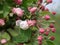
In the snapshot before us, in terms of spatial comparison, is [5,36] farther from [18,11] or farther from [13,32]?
[18,11]

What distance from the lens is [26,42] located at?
1.87 metres

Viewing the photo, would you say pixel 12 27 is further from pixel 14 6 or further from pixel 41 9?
pixel 41 9

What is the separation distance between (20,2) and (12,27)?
0.19 metres

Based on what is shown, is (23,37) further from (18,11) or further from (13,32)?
(18,11)

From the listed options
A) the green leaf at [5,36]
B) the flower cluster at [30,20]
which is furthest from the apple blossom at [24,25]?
the green leaf at [5,36]

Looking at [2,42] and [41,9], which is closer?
[2,42]

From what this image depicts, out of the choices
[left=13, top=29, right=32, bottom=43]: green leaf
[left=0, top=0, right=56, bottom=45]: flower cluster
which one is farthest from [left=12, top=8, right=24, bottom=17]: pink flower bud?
[left=13, top=29, right=32, bottom=43]: green leaf

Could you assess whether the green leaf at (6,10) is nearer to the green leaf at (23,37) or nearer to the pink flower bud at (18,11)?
the pink flower bud at (18,11)

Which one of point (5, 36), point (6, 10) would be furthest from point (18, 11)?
point (5, 36)

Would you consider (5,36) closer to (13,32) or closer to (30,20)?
(13,32)

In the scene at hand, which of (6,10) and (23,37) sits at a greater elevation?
(6,10)

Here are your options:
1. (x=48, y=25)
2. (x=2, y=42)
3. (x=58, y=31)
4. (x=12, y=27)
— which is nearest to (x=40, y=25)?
(x=48, y=25)

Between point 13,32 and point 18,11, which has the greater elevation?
point 18,11

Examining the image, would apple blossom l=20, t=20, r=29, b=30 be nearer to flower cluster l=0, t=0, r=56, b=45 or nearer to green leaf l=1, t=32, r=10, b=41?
flower cluster l=0, t=0, r=56, b=45
